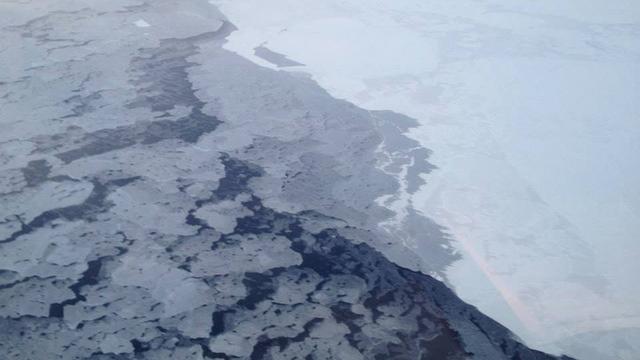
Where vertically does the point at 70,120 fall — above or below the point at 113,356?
above

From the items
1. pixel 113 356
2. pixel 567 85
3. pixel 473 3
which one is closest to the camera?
pixel 113 356

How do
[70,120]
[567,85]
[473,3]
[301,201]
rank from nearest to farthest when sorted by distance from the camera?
1. [301,201]
2. [70,120]
3. [567,85]
4. [473,3]

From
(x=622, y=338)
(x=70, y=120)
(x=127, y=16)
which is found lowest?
(x=622, y=338)

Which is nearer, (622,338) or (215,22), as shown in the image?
(622,338)

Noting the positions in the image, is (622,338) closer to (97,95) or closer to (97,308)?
(97,308)

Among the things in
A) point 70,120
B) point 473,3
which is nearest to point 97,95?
point 70,120

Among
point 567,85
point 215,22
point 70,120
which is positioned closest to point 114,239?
point 70,120

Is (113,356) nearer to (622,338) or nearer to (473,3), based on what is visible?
(622,338)
